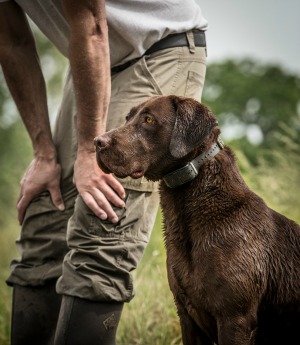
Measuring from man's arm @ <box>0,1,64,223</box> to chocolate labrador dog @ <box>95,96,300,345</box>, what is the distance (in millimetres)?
979

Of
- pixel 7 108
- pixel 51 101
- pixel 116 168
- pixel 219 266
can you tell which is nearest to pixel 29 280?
pixel 116 168

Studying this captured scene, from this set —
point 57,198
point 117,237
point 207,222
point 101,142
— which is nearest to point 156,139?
point 101,142

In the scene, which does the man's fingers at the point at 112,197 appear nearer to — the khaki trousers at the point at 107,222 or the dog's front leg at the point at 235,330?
the khaki trousers at the point at 107,222

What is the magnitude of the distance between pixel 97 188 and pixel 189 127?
0.72 m

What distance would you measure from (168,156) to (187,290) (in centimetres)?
73

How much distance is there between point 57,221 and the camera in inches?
189

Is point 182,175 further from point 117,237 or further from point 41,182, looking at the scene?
point 41,182

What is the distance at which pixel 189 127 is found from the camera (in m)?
3.82

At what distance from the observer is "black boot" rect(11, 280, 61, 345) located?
15.9 feet

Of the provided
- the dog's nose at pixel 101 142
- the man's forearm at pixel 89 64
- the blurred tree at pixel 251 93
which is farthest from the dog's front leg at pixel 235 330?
the blurred tree at pixel 251 93

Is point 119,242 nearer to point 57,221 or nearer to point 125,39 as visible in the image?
point 57,221

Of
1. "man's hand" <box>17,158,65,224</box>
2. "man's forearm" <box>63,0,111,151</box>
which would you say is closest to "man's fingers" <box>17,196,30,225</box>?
"man's hand" <box>17,158,65,224</box>

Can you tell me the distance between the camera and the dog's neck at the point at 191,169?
3850 mm

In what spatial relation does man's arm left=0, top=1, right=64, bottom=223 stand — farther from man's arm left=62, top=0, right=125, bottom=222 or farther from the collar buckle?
the collar buckle
